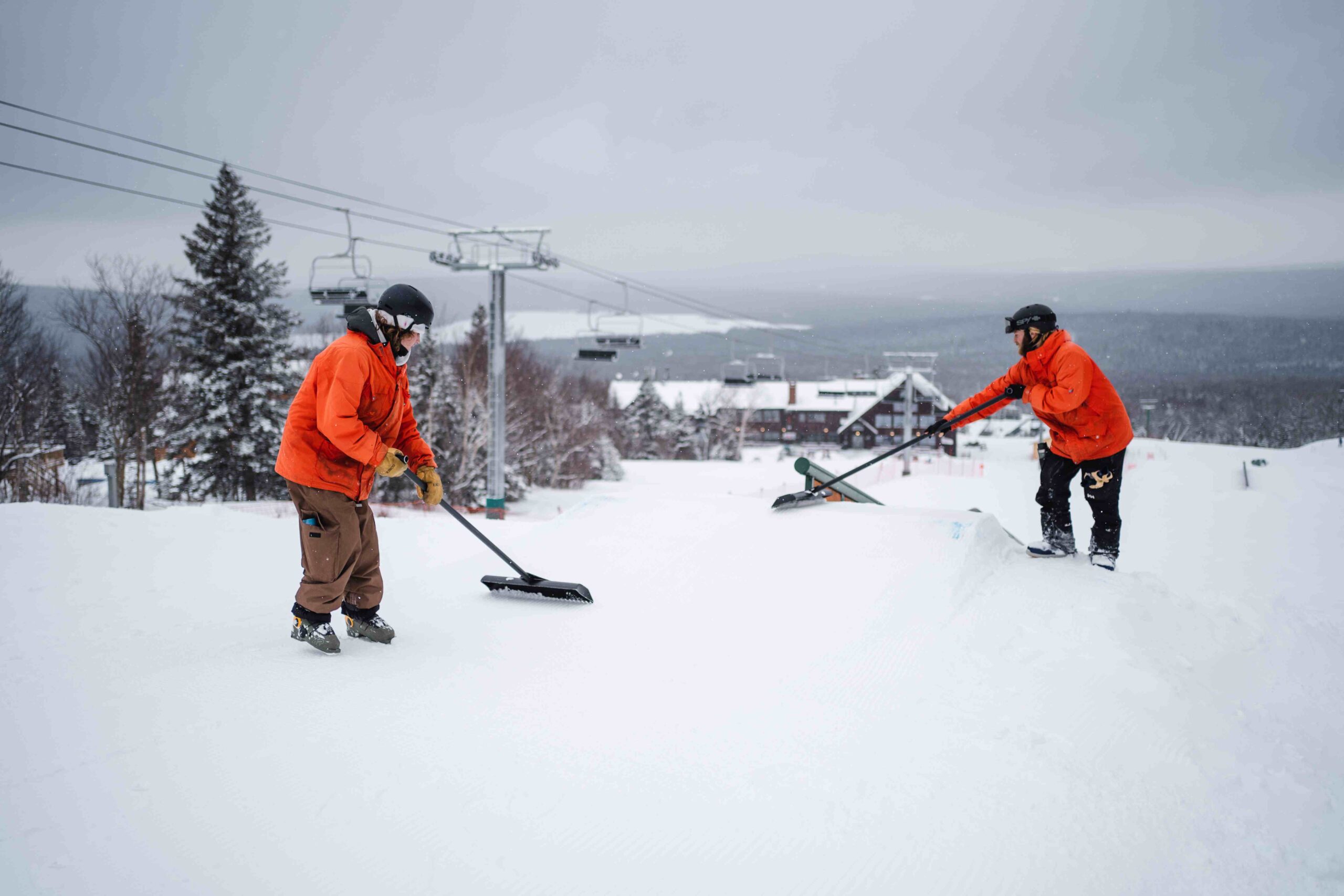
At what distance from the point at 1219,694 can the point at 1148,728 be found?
0.71 meters

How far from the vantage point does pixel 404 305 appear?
3359 mm

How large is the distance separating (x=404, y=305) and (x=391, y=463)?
2.53 feet

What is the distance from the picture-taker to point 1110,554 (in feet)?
15.4

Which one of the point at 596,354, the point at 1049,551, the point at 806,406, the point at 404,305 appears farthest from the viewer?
the point at 806,406

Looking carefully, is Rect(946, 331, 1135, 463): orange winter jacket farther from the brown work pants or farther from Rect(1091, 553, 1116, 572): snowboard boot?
the brown work pants

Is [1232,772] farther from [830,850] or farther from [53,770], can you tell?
[53,770]

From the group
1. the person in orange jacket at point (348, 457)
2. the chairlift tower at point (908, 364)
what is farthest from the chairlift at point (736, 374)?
the person in orange jacket at point (348, 457)

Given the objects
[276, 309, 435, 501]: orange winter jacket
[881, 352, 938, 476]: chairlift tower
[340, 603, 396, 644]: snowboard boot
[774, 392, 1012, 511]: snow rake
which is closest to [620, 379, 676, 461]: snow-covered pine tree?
[881, 352, 938, 476]: chairlift tower

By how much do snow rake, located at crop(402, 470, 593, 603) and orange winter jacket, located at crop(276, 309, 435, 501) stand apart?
689 millimetres

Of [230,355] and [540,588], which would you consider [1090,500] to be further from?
[230,355]

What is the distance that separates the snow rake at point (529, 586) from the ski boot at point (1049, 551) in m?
3.06

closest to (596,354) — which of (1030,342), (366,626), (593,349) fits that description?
(593,349)

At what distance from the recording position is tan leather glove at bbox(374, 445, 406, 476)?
3.19 m

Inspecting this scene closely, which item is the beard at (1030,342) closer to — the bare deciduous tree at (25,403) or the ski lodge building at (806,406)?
the bare deciduous tree at (25,403)
